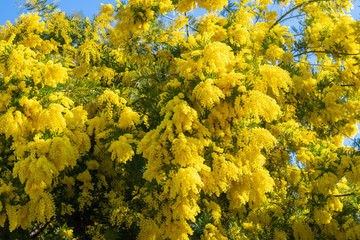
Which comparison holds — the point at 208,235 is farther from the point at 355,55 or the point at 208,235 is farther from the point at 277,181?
the point at 355,55

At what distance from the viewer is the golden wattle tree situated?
11.7 feet

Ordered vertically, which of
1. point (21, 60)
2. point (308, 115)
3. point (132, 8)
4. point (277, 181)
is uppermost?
point (132, 8)

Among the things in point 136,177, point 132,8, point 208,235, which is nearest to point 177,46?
point 132,8

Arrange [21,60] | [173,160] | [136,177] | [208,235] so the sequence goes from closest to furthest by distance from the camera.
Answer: [173,160], [21,60], [136,177], [208,235]

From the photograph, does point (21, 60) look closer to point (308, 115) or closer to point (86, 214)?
point (86, 214)

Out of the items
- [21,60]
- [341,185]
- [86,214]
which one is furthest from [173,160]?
[341,185]

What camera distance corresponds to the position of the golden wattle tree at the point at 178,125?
3555 mm

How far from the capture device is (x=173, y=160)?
11.0 ft

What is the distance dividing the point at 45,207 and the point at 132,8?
3.38 metres

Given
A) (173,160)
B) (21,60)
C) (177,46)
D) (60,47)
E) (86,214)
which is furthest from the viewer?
(60,47)

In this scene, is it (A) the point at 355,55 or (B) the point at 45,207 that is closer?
(B) the point at 45,207

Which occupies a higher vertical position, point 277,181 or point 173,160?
point 277,181

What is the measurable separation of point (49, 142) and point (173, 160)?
1171 mm

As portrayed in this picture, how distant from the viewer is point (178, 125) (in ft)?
11.3
